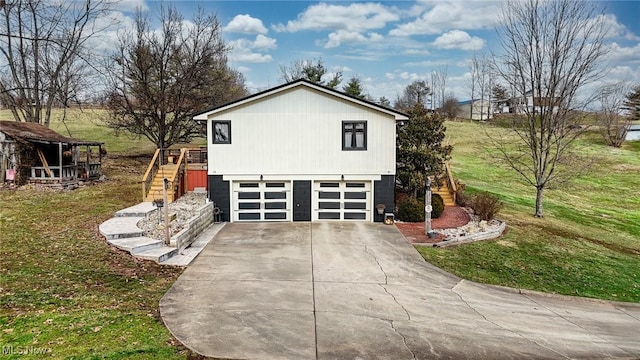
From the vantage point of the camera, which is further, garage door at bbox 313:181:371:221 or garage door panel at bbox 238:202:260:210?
garage door at bbox 313:181:371:221

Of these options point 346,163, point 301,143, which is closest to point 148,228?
point 301,143

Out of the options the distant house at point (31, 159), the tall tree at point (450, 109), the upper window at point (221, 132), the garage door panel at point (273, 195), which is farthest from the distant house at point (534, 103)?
the tall tree at point (450, 109)

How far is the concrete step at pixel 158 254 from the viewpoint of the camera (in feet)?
35.4

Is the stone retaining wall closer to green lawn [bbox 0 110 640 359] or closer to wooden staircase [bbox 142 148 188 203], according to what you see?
green lawn [bbox 0 110 640 359]

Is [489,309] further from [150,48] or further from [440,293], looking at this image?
[150,48]

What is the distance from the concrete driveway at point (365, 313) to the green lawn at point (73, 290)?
0.54 meters

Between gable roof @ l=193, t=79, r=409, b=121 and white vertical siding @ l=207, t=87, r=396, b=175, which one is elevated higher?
gable roof @ l=193, t=79, r=409, b=121

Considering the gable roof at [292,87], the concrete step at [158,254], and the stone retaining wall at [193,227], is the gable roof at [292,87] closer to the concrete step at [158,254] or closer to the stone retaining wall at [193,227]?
the stone retaining wall at [193,227]

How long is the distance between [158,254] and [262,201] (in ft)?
21.7

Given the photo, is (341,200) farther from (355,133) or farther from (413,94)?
(413,94)

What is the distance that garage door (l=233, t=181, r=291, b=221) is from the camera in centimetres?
1709

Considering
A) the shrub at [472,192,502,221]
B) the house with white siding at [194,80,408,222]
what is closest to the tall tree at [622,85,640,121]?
the shrub at [472,192,502,221]

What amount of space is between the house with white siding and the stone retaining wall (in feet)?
3.92

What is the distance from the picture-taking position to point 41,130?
23.1m
